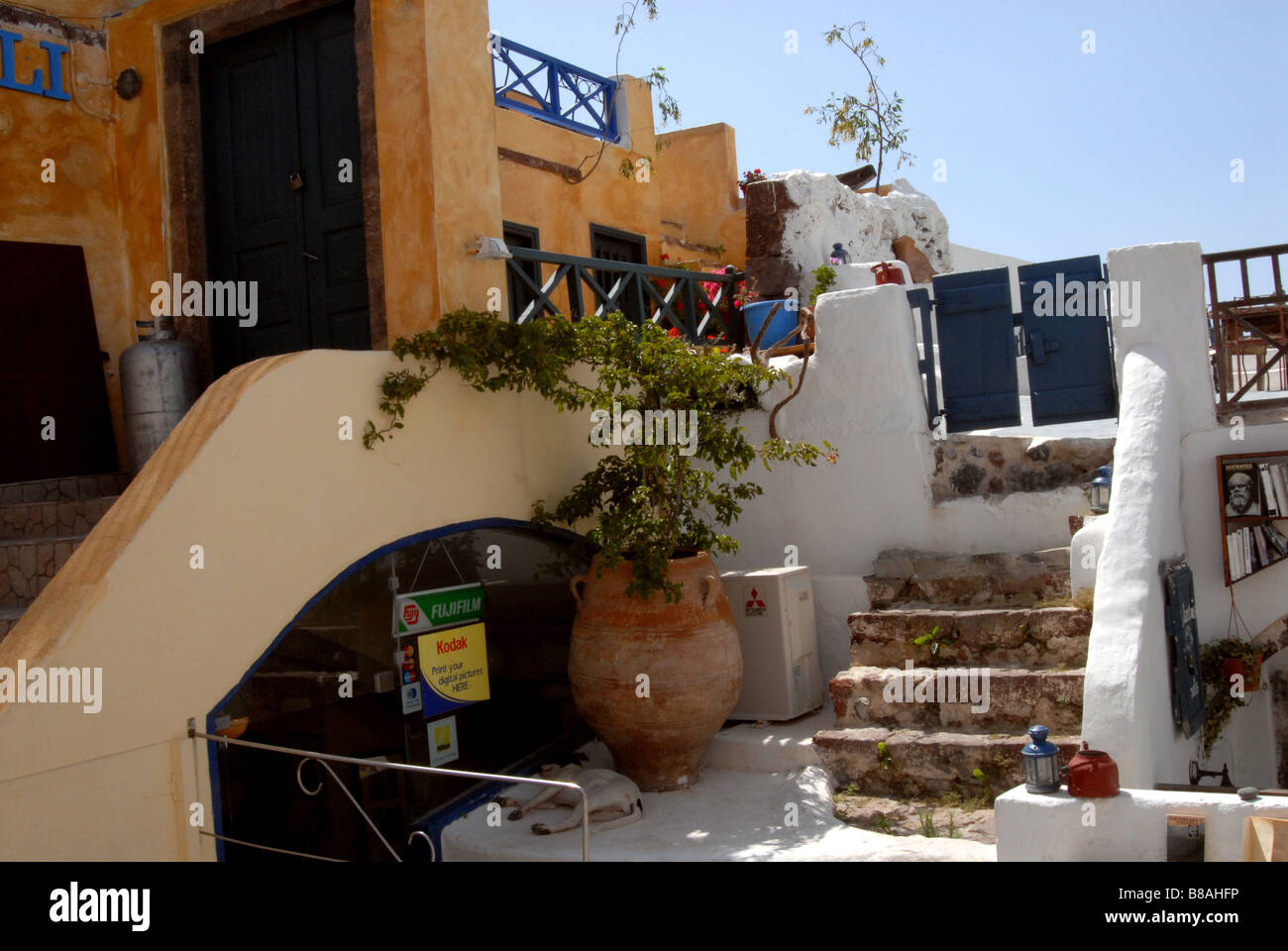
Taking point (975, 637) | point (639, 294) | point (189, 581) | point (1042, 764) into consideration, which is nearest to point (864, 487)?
point (975, 637)

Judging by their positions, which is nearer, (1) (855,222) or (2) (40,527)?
(2) (40,527)

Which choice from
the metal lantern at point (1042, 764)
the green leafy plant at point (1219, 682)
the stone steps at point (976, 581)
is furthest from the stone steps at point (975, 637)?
the metal lantern at point (1042, 764)

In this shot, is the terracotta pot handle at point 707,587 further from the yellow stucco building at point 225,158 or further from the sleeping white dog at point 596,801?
the yellow stucco building at point 225,158

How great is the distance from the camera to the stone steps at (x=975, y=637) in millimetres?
6320

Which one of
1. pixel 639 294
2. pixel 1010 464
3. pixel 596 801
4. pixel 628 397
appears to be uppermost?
pixel 639 294

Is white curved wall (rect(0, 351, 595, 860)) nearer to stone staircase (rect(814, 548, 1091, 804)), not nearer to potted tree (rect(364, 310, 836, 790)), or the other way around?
potted tree (rect(364, 310, 836, 790))

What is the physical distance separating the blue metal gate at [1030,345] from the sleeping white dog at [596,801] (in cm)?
338

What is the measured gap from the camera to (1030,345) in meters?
7.68

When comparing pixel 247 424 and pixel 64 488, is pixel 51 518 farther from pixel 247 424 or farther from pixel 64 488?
pixel 247 424

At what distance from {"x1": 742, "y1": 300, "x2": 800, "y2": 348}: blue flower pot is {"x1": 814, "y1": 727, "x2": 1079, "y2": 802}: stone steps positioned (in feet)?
14.2

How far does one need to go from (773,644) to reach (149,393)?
4246mm
